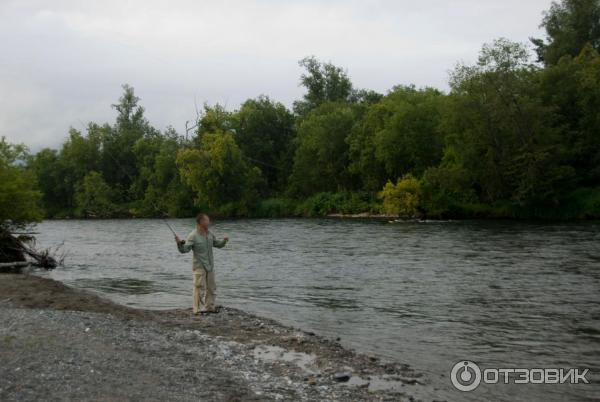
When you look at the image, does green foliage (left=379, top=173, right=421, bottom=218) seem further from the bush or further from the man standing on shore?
the man standing on shore

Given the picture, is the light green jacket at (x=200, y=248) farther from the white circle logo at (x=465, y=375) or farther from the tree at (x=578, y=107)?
the tree at (x=578, y=107)

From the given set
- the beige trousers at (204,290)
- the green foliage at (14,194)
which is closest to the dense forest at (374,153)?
the green foliage at (14,194)

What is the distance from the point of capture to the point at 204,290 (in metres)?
15.5

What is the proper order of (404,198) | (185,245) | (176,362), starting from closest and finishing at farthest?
1. (176,362)
2. (185,245)
3. (404,198)

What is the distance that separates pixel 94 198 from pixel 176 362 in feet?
275

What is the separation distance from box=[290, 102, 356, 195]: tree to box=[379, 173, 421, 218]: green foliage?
20182 millimetres

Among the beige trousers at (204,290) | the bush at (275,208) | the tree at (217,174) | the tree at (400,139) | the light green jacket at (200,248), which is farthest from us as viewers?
the tree at (217,174)

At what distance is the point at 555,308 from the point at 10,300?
14.7m

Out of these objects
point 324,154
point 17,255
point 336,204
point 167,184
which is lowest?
point 17,255

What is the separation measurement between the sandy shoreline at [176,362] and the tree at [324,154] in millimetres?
67089

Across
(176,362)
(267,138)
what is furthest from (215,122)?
(176,362)

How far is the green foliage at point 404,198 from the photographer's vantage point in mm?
58938

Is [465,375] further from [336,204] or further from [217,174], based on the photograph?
[217,174]

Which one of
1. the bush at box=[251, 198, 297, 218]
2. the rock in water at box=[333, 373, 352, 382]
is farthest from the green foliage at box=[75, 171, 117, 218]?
the rock in water at box=[333, 373, 352, 382]
